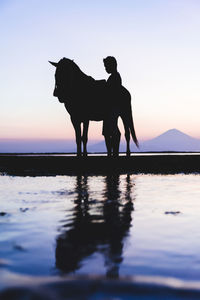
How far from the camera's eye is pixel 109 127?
11422 mm

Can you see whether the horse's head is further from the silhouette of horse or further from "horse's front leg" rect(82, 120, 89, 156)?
"horse's front leg" rect(82, 120, 89, 156)

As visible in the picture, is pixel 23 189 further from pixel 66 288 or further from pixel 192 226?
pixel 66 288

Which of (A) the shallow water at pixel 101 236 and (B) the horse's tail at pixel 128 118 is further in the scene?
(B) the horse's tail at pixel 128 118

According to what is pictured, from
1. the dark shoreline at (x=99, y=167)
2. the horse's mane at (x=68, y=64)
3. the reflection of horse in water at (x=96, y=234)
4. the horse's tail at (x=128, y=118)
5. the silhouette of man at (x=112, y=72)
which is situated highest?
the horse's mane at (x=68, y=64)

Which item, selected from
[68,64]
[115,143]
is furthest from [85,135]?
[68,64]

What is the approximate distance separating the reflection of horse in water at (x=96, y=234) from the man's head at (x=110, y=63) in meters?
6.85

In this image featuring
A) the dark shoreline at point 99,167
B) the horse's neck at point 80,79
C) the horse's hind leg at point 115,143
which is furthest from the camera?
the horse's neck at point 80,79

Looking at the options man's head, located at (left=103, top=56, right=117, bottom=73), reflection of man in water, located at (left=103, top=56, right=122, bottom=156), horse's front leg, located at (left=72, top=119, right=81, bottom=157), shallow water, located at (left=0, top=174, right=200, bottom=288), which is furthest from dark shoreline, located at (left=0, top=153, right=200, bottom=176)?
shallow water, located at (left=0, top=174, right=200, bottom=288)

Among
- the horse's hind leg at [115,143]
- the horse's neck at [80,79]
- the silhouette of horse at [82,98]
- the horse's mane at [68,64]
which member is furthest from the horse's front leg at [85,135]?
the horse's hind leg at [115,143]

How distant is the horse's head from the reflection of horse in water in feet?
27.8

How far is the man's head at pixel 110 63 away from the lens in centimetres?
1110

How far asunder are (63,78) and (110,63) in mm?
2331

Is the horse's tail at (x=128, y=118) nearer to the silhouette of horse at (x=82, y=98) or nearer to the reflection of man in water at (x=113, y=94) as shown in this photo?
the silhouette of horse at (x=82, y=98)

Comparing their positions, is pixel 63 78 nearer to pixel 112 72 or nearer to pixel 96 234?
pixel 112 72
